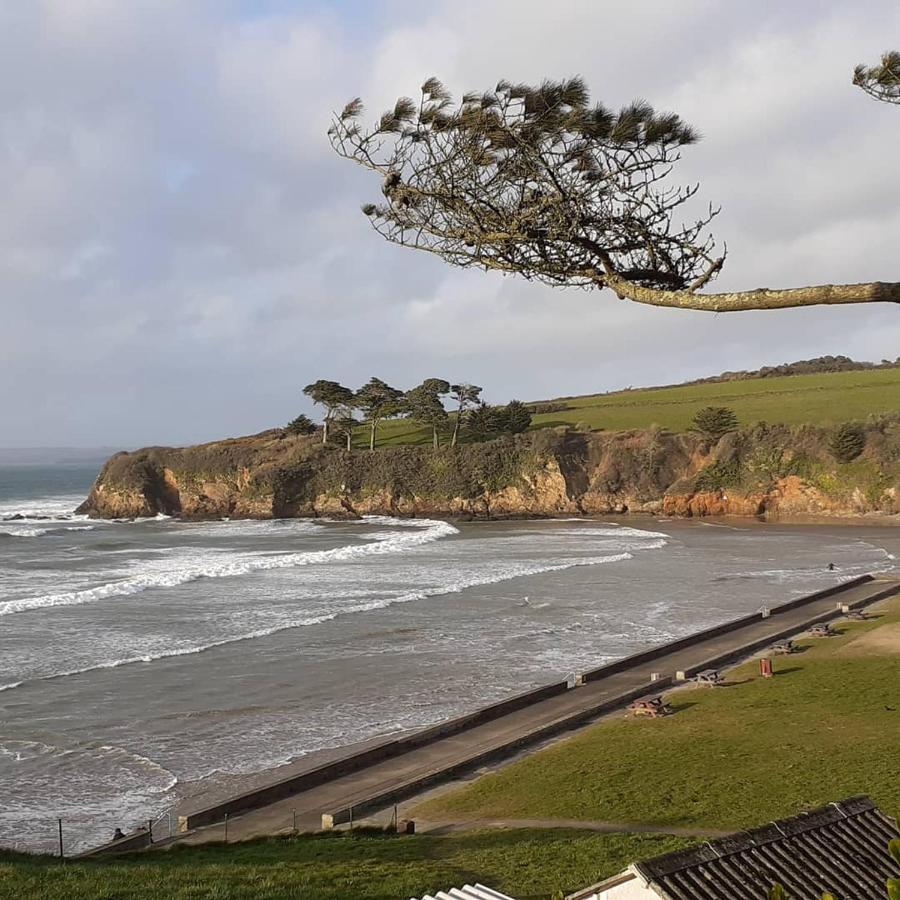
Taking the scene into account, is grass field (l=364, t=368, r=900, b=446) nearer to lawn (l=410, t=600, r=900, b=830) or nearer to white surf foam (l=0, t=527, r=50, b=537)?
white surf foam (l=0, t=527, r=50, b=537)

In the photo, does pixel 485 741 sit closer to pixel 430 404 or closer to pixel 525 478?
pixel 525 478

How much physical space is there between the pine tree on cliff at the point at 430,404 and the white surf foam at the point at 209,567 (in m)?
27.4

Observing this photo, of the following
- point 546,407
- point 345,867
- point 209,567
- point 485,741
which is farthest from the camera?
point 546,407

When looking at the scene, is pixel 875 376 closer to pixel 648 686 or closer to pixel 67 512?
pixel 67 512

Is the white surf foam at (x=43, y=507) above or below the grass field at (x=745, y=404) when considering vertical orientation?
below

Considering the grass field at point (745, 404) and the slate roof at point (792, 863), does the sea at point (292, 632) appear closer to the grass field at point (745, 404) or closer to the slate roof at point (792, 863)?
the slate roof at point (792, 863)

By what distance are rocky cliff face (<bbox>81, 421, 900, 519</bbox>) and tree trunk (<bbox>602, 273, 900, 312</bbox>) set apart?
2587 inches

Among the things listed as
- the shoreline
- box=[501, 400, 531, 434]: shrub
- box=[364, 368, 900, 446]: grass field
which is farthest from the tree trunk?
box=[501, 400, 531, 434]: shrub

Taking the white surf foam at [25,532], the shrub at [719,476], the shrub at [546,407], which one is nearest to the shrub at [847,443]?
the shrub at [719,476]

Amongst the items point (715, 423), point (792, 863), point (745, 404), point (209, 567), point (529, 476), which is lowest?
point (209, 567)

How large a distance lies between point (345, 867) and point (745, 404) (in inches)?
3306

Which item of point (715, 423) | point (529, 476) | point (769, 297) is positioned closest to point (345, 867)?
point (769, 297)

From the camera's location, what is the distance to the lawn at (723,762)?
14.6m

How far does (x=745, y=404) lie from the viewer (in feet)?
298
